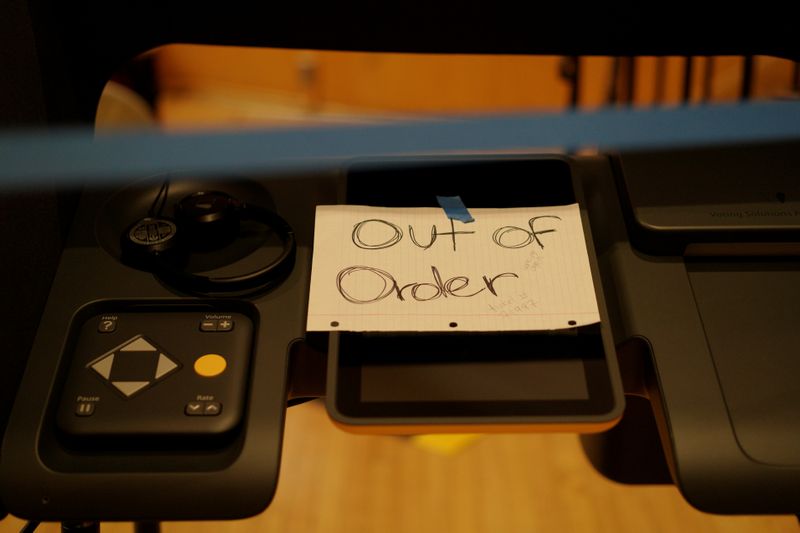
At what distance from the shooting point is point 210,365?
667 mm

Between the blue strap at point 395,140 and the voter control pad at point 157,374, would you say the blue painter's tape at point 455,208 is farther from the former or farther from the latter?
the voter control pad at point 157,374

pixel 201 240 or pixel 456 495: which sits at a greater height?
pixel 201 240

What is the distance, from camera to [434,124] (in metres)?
0.90

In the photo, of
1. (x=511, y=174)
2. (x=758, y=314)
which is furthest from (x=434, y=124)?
(x=758, y=314)

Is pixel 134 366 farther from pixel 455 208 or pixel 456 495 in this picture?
pixel 456 495

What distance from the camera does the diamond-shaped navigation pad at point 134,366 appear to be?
2.14ft

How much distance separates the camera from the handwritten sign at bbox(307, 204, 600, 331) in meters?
0.65

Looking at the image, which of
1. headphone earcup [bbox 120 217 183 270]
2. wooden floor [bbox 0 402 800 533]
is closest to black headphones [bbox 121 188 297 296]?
headphone earcup [bbox 120 217 183 270]

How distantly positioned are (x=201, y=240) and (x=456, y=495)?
3.28 ft

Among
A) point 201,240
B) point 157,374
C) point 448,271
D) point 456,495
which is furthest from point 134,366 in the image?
point 456,495

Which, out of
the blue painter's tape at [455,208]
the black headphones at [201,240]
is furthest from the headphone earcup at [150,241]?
the blue painter's tape at [455,208]

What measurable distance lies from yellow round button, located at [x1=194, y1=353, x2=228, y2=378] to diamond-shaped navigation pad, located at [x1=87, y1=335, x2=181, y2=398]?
16 mm

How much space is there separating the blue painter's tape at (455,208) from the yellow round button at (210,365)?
0.24m

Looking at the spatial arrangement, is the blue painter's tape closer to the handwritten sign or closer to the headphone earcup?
the handwritten sign
